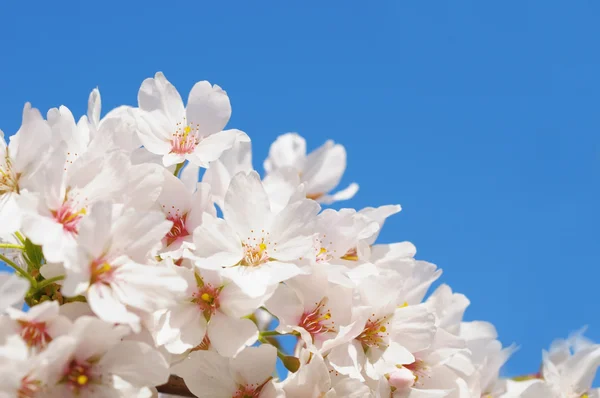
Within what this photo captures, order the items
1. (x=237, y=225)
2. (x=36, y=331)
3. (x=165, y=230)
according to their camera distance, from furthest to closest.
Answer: (x=237, y=225) → (x=165, y=230) → (x=36, y=331)

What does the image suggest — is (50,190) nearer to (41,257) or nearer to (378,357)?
(41,257)

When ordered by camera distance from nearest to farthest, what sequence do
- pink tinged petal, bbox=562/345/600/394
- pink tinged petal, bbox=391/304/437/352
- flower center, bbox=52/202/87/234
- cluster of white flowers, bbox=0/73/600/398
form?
cluster of white flowers, bbox=0/73/600/398, flower center, bbox=52/202/87/234, pink tinged petal, bbox=391/304/437/352, pink tinged petal, bbox=562/345/600/394

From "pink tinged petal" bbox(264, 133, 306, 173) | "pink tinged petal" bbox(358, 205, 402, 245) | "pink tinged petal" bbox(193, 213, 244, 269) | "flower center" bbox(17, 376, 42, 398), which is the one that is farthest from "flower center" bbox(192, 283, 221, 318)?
"pink tinged petal" bbox(264, 133, 306, 173)

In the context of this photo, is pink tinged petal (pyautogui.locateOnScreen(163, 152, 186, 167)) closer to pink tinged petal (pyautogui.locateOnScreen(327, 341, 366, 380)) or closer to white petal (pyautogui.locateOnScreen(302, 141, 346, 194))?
pink tinged petal (pyautogui.locateOnScreen(327, 341, 366, 380))

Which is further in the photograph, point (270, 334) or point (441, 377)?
point (441, 377)

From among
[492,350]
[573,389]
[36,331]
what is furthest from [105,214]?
[573,389]

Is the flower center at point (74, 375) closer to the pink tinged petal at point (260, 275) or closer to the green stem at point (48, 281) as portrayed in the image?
the green stem at point (48, 281)

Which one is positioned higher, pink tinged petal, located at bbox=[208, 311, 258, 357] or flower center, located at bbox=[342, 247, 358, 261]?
flower center, located at bbox=[342, 247, 358, 261]
